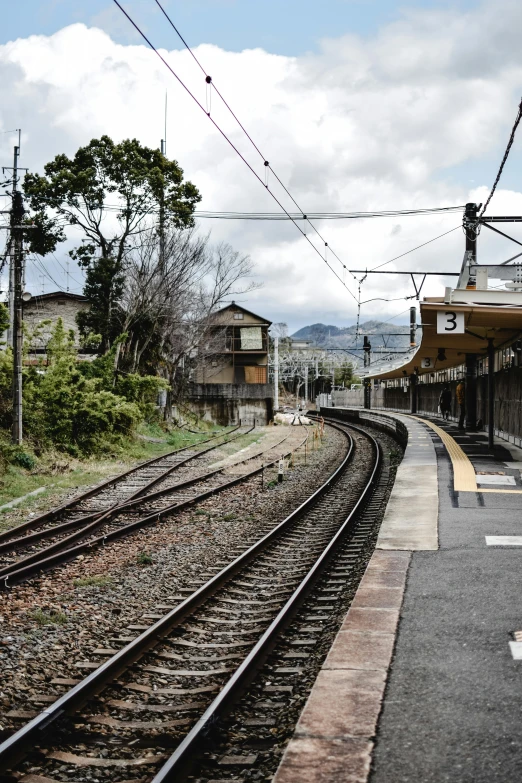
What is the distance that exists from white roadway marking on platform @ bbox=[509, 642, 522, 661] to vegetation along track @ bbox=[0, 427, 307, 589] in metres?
5.73

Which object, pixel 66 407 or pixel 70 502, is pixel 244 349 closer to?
pixel 66 407

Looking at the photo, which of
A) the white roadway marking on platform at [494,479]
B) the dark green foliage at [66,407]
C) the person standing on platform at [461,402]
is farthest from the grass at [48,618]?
the person standing on platform at [461,402]

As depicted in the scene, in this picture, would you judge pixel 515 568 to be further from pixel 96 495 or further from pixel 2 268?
pixel 2 268

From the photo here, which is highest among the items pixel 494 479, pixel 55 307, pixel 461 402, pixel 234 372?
pixel 55 307

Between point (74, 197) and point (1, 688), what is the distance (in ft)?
97.3

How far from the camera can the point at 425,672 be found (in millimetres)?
5828

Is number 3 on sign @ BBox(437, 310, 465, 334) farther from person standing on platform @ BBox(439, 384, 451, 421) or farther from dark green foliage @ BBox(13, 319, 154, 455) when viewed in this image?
person standing on platform @ BBox(439, 384, 451, 421)

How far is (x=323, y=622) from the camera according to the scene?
316 inches

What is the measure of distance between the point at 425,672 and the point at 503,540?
5.25m

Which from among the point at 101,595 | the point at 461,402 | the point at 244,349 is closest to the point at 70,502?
the point at 101,595

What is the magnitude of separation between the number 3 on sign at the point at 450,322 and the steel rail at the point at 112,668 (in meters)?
9.93

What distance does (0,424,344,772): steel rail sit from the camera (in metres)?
4.91

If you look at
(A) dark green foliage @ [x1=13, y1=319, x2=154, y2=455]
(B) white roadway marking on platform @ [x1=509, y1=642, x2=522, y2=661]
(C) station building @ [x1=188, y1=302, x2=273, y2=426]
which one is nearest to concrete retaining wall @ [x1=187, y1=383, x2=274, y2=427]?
(C) station building @ [x1=188, y1=302, x2=273, y2=426]

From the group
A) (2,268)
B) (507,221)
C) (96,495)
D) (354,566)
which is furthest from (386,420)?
(354,566)
